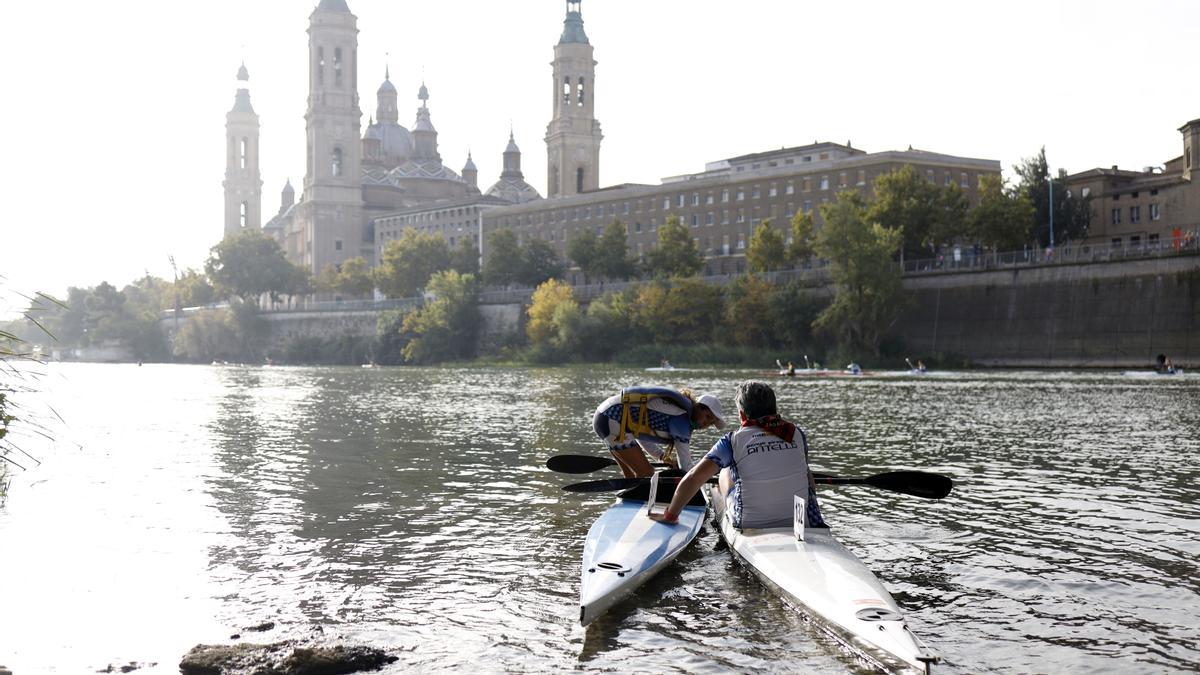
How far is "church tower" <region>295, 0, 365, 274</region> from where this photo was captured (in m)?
170

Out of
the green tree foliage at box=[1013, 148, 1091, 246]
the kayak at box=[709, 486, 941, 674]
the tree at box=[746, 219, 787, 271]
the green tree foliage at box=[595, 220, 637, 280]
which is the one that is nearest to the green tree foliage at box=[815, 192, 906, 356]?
the tree at box=[746, 219, 787, 271]

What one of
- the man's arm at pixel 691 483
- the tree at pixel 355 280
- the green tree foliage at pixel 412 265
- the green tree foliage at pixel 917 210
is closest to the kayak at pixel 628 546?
the man's arm at pixel 691 483

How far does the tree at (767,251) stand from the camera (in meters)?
90.2

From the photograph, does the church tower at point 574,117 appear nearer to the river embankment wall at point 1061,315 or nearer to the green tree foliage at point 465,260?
the green tree foliage at point 465,260

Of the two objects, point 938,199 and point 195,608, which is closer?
point 195,608

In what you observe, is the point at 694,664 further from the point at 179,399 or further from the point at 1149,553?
the point at 179,399

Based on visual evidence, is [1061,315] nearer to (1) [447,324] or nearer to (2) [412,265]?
(1) [447,324]

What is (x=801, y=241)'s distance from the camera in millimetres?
89688

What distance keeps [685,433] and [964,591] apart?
4297 millimetres

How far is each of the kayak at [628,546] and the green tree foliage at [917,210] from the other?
73.5m

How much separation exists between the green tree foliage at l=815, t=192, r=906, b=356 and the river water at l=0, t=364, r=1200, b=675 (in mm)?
47375

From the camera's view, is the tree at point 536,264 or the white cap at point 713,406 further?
the tree at point 536,264

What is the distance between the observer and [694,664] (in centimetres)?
831

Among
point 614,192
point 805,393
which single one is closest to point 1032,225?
point 805,393
